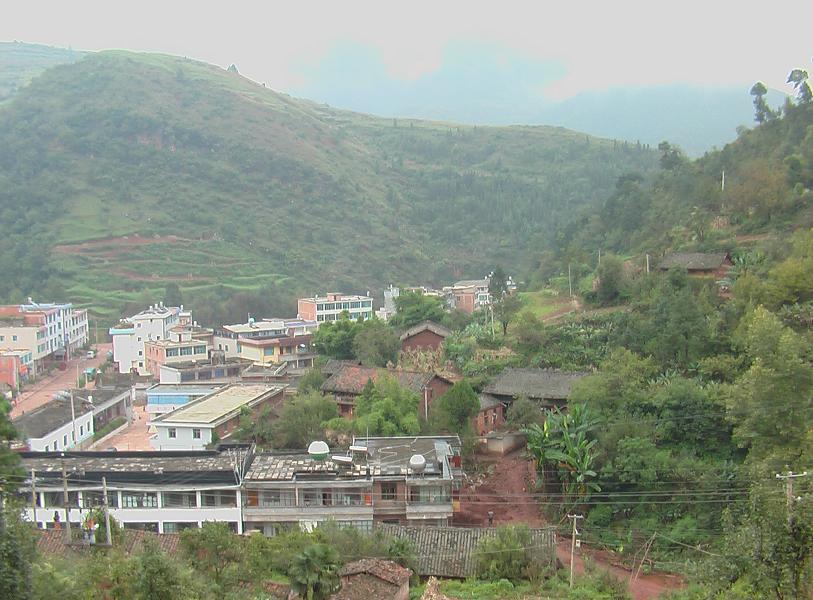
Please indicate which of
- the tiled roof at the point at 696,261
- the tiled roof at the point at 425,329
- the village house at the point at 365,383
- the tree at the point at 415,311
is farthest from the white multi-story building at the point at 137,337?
the tiled roof at the point at 696,261

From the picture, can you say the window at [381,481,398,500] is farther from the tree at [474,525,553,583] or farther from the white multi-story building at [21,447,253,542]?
the white multi-story building at [21,447,253,542]

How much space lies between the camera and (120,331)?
3491cm

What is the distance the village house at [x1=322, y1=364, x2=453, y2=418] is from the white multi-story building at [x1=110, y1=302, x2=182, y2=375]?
15.2m

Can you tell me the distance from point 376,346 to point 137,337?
1445cm

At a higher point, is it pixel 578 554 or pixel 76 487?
pixel 76 487

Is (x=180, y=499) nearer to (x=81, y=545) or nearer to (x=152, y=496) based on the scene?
(x=152, y=496)

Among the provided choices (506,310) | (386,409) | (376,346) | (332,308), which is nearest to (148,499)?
(386,409)

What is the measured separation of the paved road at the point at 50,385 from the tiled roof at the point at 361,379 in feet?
35.4

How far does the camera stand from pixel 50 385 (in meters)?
32.7

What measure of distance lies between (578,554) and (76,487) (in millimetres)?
9105

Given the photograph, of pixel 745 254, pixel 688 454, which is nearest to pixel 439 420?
pixel 688 454

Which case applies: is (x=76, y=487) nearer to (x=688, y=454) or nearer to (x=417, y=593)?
(x=417, y=593)

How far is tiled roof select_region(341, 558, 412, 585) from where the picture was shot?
11.8m

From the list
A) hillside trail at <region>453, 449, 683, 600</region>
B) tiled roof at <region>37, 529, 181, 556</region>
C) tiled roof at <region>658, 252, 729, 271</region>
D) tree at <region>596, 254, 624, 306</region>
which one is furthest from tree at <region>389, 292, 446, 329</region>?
tiled roof at <region>37, 529, 181, 556</region>
